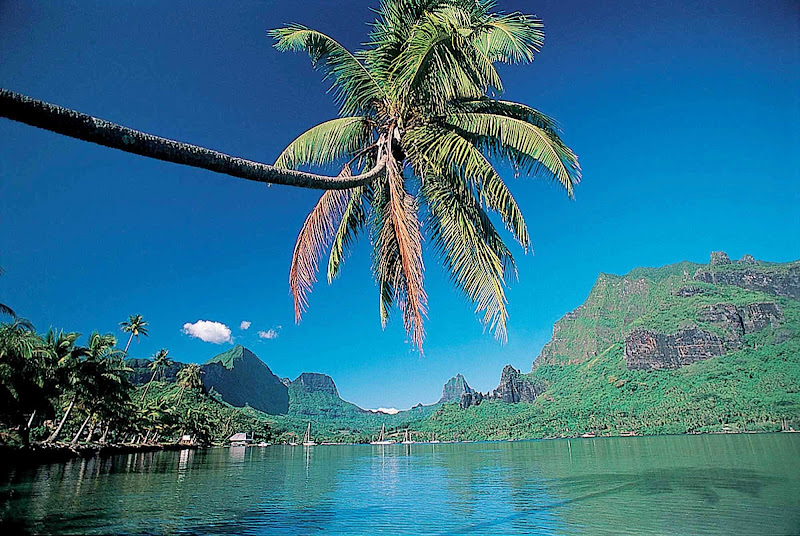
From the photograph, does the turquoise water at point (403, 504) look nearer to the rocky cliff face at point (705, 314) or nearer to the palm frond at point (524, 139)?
the palm frond at point (524, 139)

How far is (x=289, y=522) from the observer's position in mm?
13086

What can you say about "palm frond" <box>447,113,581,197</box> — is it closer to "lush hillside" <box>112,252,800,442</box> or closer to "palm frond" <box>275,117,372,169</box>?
"palm frond" <box>275,117,372,169</box>

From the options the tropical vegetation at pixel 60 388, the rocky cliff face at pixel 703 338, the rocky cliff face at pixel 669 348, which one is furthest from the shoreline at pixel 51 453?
the rocky cliff face at pixel 703 338

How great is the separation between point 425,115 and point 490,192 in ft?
3.80

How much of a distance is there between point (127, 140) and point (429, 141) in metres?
3.57

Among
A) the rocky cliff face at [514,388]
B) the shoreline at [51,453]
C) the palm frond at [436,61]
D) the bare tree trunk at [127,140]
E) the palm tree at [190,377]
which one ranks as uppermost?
the rocky cliff face at [514,388]

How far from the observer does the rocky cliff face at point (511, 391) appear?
16714cm

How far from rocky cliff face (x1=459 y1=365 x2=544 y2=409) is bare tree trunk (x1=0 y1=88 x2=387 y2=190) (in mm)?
170967

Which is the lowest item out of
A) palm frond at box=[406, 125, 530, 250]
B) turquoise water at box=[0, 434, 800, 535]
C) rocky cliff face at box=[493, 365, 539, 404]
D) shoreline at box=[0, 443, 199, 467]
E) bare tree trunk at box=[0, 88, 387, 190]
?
turquoise water at box=[0, 434, 800, 535]

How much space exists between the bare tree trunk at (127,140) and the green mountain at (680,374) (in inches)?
4429

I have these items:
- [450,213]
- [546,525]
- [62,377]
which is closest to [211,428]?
[62,377]

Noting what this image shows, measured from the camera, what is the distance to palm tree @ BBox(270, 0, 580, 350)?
491cm

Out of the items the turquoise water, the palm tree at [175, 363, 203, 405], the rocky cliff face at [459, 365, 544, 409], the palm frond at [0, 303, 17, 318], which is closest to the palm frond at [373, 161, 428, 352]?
the turquoise water

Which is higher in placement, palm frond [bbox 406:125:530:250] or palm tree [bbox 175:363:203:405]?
palm tree [bbox 175:363:203:405]
